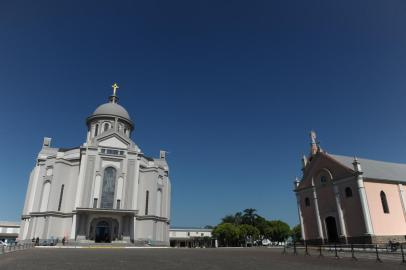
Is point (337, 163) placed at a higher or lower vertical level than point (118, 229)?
higher

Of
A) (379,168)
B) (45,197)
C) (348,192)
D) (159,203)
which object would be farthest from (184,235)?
(379,168)

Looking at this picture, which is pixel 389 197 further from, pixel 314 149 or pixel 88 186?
pixel 88 186

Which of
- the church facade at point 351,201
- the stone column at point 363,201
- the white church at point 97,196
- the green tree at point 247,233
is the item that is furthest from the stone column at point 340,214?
the green tree at point 247,233

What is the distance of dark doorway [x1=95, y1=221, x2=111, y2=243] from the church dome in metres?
21.6

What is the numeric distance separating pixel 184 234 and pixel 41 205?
46.7 m

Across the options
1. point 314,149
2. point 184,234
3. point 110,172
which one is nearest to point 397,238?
point 314,149

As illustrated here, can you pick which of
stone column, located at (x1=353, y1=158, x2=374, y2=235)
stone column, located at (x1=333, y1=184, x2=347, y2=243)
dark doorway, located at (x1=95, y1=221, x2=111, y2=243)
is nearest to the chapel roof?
stone column, located at (x1=353, y1=158, x2=374, y2=235)

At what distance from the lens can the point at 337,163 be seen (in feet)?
130

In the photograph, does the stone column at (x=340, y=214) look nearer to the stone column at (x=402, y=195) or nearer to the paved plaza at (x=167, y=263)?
the stone column at (x=402, y=195)

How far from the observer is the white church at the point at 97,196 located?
151 feet

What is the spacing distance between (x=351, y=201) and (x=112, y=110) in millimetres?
44620

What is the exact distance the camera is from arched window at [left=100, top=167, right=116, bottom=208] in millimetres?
47438

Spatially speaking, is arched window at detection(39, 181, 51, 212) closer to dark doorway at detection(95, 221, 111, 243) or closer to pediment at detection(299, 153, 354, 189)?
dark doorway at detection(95, 221, 111, 243)

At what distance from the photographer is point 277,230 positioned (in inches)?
3349
